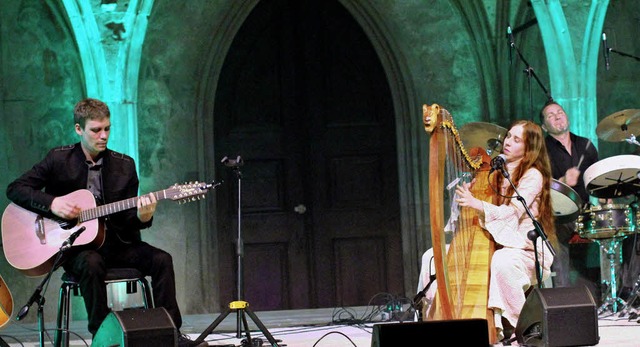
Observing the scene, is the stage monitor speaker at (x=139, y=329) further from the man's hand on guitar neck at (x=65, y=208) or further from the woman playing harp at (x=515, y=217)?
the woman playing harp at (x=515, y=217)

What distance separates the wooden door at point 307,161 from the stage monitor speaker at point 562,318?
5.08 metres

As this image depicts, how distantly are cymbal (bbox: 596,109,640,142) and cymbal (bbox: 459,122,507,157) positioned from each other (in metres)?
1.31

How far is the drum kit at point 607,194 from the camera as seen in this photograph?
298 inches

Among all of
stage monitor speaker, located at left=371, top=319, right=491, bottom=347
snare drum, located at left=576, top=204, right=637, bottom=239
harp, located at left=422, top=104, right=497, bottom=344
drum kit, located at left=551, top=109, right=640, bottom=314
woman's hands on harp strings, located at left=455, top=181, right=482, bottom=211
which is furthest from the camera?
snare drum, located at left=576, top=204, right=637, bottom=239

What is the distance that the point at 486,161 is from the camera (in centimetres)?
669

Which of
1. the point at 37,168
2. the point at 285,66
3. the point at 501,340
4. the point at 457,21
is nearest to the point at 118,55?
the point at 285,66

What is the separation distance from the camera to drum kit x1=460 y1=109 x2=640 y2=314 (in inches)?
298

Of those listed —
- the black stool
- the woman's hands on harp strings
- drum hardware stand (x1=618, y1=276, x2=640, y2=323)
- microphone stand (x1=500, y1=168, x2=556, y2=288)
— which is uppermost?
the woman's hands on harp strings

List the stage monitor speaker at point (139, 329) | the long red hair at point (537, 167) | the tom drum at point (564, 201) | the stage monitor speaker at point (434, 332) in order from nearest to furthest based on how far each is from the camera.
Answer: the stage monitor speaker at point (434, 332)
the stage monitor speaker at point (139, 329)
the long red hair at point (537, 167)
the tom drum at point (564, 201)

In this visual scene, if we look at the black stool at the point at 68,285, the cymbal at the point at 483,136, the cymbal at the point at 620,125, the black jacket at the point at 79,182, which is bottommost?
the black stool at the point at 68,285

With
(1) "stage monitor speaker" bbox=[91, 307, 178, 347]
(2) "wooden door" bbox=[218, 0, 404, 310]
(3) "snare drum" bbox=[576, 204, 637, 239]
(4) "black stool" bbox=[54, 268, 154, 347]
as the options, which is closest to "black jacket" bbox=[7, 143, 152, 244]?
(4) "black stool" bbox=[54, 268, 154, 347]

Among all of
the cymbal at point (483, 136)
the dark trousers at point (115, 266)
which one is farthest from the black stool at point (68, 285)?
the cymbal at point (483, 136)

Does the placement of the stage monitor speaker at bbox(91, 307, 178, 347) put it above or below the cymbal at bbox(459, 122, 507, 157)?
below

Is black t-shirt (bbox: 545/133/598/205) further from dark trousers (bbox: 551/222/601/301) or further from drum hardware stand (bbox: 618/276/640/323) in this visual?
drum hardware stand (bbox: 618/276/640/323)
